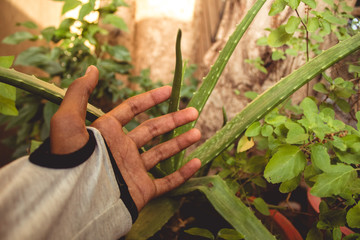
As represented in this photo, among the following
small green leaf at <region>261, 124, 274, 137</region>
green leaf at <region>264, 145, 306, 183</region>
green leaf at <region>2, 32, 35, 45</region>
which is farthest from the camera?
green leaf at <region>2, 32, 35, 45</region>

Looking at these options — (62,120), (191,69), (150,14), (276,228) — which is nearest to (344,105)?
(276,228)

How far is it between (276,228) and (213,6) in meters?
1.80

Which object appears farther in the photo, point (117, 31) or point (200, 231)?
point (117, 31)

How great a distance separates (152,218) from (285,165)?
40 centimetres

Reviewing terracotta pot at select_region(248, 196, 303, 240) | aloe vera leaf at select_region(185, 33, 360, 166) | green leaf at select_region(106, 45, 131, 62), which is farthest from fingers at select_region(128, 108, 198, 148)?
green leaf at select_region(106, 45, 131, 62)

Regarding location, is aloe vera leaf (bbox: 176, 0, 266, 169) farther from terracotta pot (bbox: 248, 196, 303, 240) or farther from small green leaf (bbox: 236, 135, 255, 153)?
terracotta pot (bbox: 248, 196, 303, 240)

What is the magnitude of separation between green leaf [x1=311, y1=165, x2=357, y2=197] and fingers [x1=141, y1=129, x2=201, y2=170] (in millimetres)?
368

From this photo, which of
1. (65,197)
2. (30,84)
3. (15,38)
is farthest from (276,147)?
(15,38)

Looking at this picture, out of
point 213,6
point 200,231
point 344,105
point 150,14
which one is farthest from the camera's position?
point 213,6

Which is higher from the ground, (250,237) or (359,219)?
(359,219)

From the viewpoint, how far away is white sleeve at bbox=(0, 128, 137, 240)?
412 millimetres

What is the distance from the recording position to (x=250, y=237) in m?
0.54

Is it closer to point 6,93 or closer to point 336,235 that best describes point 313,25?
point 336,235

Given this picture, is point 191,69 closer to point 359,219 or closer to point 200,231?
point 200,231
